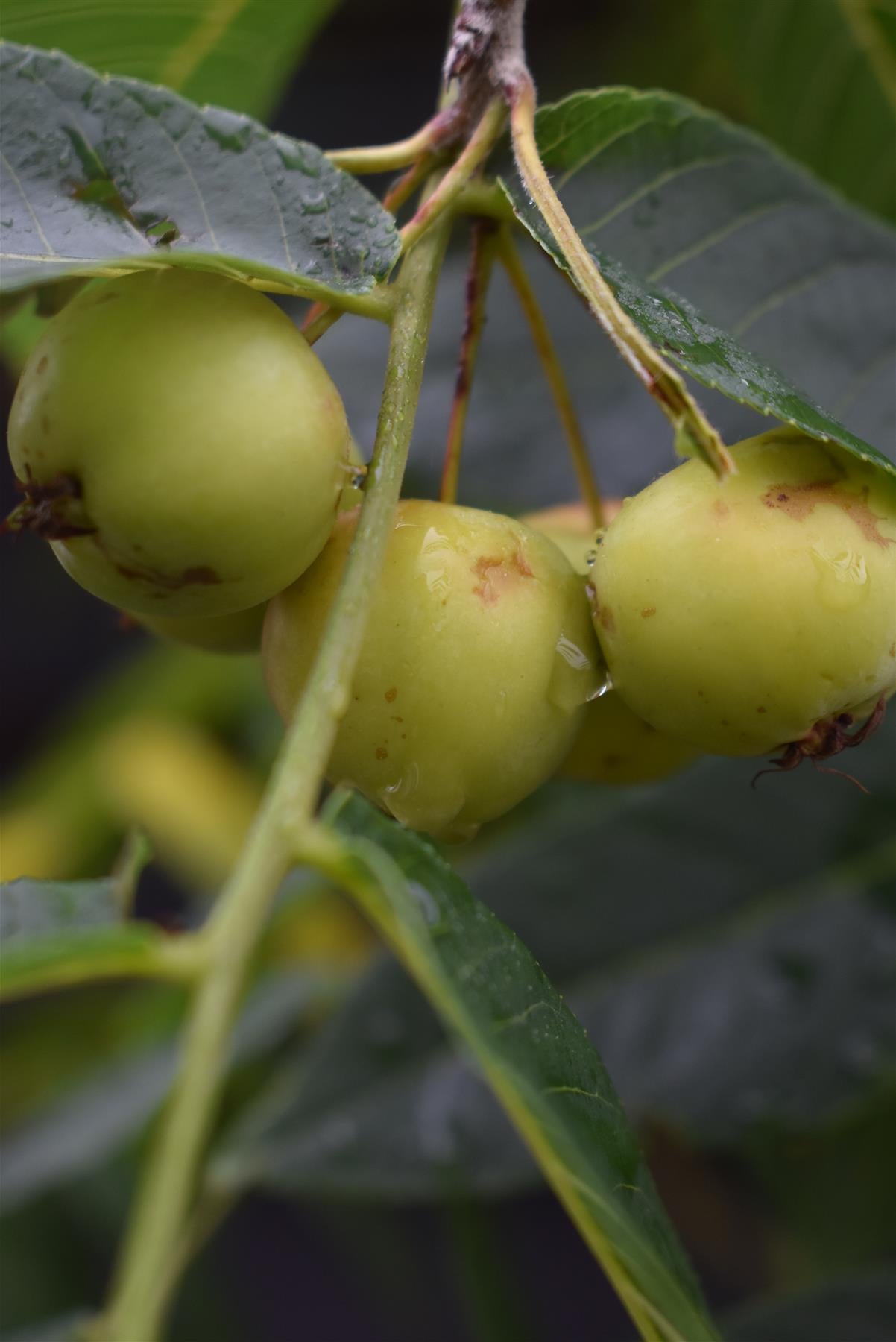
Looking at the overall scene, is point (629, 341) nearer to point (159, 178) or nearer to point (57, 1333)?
point (159, 178)

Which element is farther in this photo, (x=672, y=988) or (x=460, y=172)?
(x=672, y=988)

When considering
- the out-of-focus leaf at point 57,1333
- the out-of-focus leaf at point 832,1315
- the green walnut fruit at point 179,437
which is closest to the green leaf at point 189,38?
the green walnut fruit at point 179,437

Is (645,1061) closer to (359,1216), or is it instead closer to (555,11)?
(359,1216)

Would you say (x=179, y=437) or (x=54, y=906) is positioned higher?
(x=179, y=437)

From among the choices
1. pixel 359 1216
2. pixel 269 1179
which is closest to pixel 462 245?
pixel 269 1179

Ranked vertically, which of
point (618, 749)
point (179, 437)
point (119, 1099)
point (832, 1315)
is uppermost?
point (179, 437)

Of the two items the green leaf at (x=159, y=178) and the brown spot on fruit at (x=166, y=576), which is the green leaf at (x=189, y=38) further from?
the brown spot on fruit at (x=166, y=576)

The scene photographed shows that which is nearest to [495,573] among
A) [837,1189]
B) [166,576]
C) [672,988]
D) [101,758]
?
[166,576]
